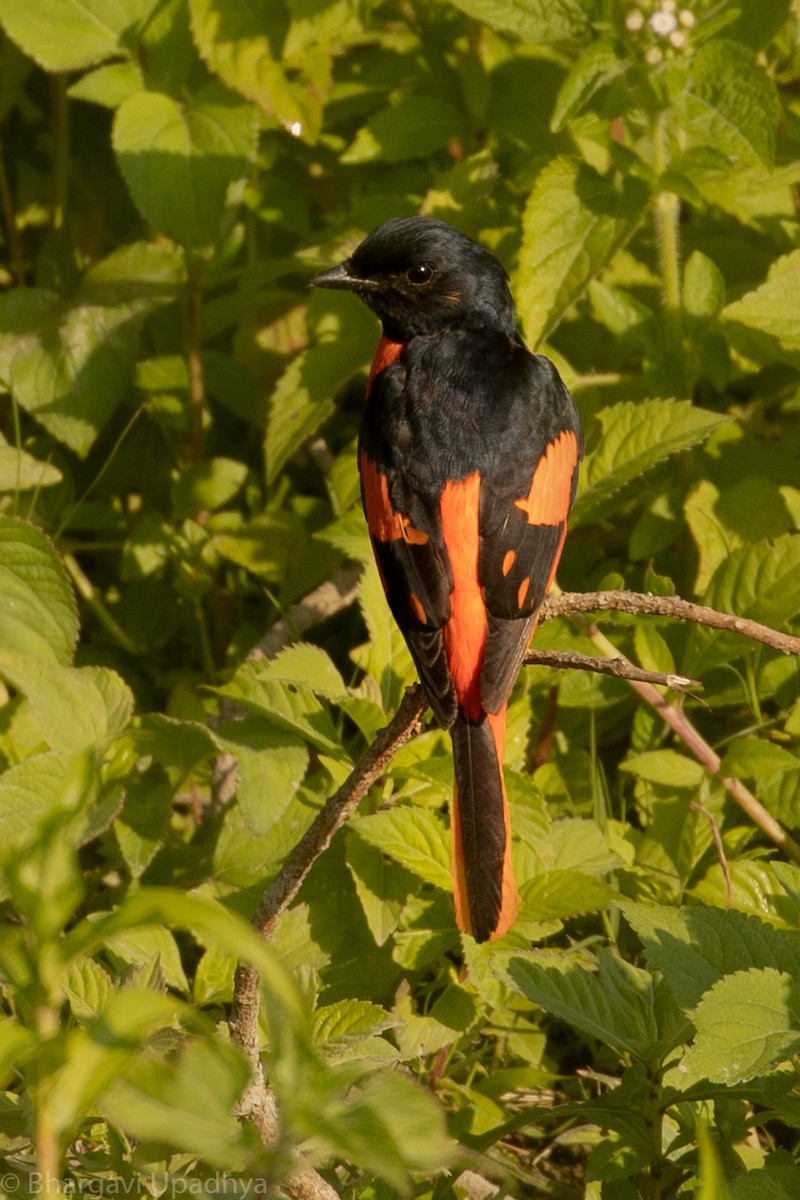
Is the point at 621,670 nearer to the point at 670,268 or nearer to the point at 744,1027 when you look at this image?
the point at 744,1027

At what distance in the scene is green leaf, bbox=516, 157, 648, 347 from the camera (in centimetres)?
331

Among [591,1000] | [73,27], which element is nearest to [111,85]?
[73,27]

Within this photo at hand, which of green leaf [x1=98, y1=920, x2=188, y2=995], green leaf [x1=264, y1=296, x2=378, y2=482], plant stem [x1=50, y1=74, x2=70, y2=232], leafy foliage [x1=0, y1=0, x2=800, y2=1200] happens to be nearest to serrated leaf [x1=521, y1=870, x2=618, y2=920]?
leafy foliage [x1=0, y1=0, x2=800, y2=1200]

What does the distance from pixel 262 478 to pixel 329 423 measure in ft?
0.96

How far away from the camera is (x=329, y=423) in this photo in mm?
4645

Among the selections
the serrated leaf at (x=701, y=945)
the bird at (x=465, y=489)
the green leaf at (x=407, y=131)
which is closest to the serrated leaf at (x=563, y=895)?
the bird at (x=465, y=489)

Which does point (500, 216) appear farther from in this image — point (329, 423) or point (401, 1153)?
point (401, 1153)

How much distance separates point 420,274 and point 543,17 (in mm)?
688

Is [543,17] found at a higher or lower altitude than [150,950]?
higher

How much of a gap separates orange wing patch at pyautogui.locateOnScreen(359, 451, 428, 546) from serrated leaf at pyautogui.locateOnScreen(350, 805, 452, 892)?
0.54 metres

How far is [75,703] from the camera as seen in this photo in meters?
2.85

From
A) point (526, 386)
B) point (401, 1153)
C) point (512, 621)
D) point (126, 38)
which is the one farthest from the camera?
point (126, 38)

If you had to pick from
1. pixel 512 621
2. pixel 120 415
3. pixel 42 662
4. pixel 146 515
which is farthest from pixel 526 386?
pixel 120 415

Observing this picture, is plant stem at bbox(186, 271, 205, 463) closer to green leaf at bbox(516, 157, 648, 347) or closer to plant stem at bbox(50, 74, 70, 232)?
plant stem at bbox(50, 74, 70, 232)
